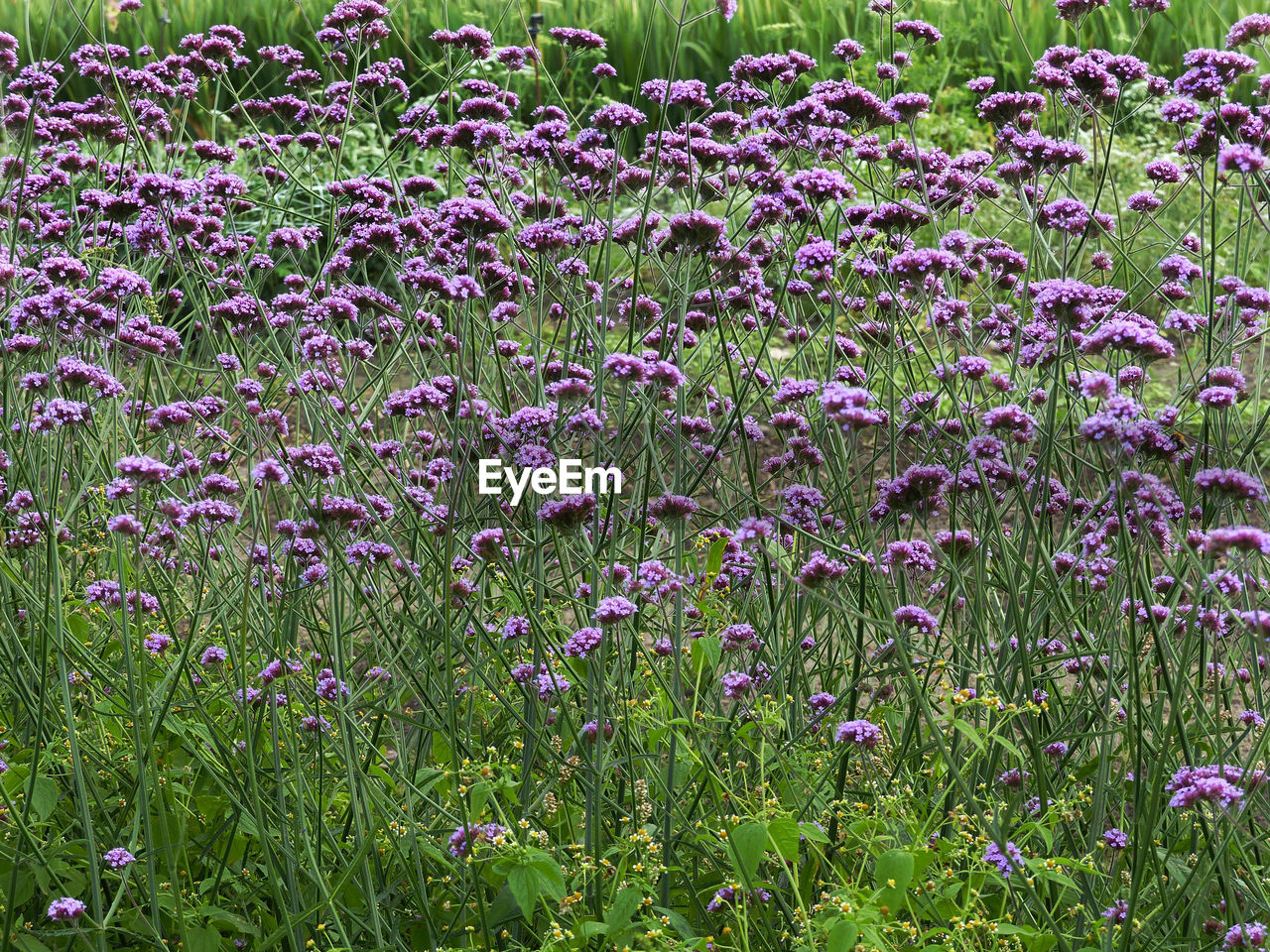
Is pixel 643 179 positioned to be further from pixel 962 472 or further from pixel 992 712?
pixel 992 712

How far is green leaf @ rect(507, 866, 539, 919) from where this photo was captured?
6.45 feet

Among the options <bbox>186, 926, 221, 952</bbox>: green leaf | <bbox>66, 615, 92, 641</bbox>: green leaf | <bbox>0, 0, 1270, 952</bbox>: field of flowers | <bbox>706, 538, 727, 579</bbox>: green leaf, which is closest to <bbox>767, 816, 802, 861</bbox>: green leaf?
<bbox>0, 0, 1270, 952</bbox>: field of flowers

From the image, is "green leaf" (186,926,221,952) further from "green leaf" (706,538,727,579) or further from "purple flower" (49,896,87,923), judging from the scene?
"green leaf" (706,538,727,579)

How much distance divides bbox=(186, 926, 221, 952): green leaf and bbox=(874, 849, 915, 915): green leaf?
1.15 m

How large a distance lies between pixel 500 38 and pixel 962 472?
26.9 ft

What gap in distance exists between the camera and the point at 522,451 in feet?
8.36

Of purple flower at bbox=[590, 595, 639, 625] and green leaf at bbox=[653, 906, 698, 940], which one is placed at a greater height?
purple flower at bbox=[590, 595, 639, 625]

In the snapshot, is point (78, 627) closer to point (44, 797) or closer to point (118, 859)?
point (44, 797)

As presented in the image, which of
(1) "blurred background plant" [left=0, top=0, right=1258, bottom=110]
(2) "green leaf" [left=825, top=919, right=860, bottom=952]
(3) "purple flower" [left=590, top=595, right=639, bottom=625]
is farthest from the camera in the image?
(1) "blurred background plant" [left=0, top=0, right=1258, bottom=110]

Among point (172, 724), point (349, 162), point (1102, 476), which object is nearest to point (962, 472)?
point (1102, 476)

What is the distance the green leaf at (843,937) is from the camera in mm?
1837

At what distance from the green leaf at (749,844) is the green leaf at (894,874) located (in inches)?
7.2

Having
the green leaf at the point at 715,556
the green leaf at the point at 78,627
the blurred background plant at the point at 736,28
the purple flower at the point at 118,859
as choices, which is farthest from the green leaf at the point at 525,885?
the blurred background plant at the point at 736,28

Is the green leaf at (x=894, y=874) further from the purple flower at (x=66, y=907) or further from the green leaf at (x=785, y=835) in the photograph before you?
the purple flower at (x=66, y=907)
